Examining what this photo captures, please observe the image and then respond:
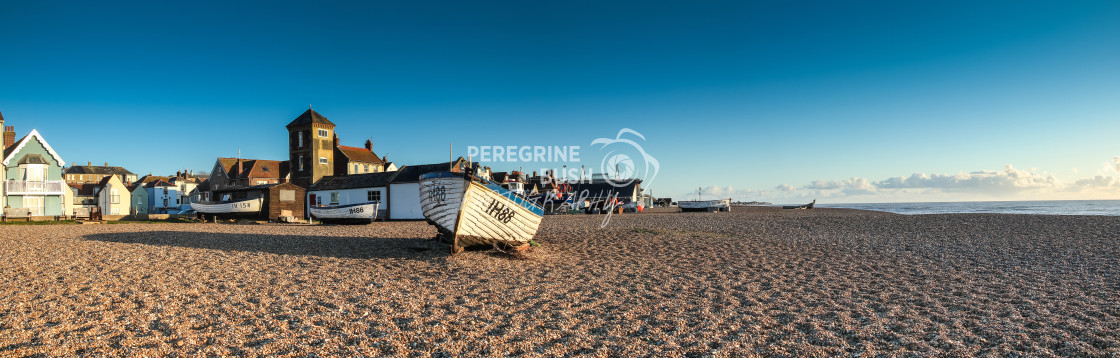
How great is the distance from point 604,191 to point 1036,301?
6553 centimetres

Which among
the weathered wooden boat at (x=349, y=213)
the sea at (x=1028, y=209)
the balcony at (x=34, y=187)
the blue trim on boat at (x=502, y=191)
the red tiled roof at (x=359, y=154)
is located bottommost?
the sea at (x=1028, y=209)

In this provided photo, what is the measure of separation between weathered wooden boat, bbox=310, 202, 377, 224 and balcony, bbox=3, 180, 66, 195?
18.4 m

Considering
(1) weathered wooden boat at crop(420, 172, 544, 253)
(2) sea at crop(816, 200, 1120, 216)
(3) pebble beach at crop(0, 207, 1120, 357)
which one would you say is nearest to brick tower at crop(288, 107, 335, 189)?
(3) pebble beach at crop(0, 207, 1120, 357)

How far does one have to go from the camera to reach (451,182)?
1463 cm

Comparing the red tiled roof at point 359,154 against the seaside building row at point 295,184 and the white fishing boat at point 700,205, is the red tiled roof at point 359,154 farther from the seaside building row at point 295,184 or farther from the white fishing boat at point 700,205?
the white fishing boat at point 700,205

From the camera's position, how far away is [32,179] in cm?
3369

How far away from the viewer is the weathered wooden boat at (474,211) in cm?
1430

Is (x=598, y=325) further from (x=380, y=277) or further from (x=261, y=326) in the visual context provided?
(x=380, y=277)

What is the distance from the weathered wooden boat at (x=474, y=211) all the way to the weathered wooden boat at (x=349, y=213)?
15.3 meters

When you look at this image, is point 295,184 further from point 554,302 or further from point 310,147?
point 554,302

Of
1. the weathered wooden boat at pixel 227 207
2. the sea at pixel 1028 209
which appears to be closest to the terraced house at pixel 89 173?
the weathered wooden boat at pixel 227 207

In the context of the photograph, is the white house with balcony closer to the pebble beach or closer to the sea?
the pebble beach

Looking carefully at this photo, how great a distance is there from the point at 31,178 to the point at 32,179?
0.09m

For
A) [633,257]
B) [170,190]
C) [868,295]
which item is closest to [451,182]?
[633,257]
